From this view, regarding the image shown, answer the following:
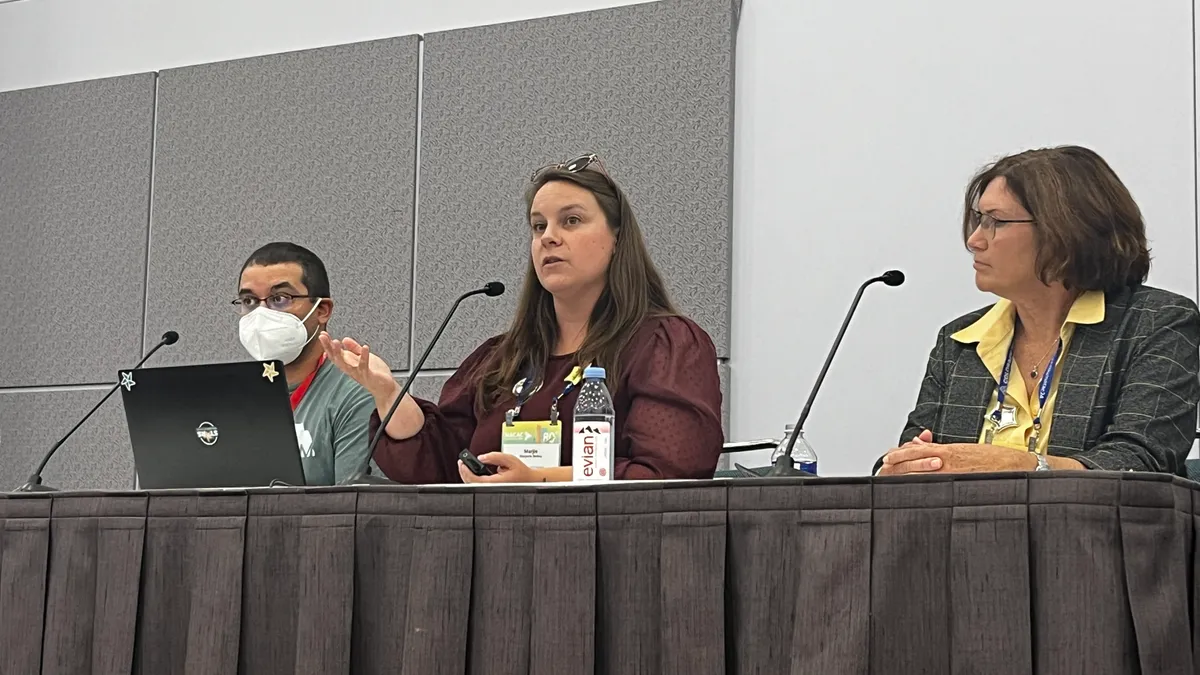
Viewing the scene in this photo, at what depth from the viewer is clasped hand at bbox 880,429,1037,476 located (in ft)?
5.15

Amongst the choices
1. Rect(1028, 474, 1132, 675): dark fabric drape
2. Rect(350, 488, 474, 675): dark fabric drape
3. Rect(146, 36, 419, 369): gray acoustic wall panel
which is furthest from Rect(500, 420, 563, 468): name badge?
Rect(146, 36, 419, 369): gray acoustic wall panel

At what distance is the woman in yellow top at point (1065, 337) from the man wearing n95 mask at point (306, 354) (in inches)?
36.3

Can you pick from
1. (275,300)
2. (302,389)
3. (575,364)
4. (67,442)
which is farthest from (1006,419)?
(67,442)

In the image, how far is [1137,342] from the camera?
1.92 meters

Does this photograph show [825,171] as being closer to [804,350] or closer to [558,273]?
[804,350]

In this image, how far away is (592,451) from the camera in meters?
1.70

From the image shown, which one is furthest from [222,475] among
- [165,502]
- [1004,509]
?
[1004,509]

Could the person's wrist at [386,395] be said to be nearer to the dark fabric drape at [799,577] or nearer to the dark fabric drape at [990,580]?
the dark fabric drape at [799,577]

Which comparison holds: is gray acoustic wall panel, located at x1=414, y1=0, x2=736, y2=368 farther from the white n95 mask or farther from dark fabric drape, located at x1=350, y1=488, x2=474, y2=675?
dark fabric drape, located at x1=350, y1=488, x2=474, y2=675

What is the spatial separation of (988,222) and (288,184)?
1.84 m

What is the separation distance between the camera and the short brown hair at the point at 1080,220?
1.97 meters

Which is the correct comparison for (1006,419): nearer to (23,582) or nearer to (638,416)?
(638,416)

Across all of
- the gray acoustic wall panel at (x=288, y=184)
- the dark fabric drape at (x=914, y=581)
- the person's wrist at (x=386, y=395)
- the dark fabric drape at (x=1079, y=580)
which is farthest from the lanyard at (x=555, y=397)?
the gray acoustic wall panel at (x=288, y=184)

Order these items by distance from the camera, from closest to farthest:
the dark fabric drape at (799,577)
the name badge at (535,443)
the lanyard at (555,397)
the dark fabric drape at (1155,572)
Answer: the dark fabric drape at (1155,572) < the dark fabric drape at (799,577) < the name badge at (535,443) < the lanyard at (555,397)
